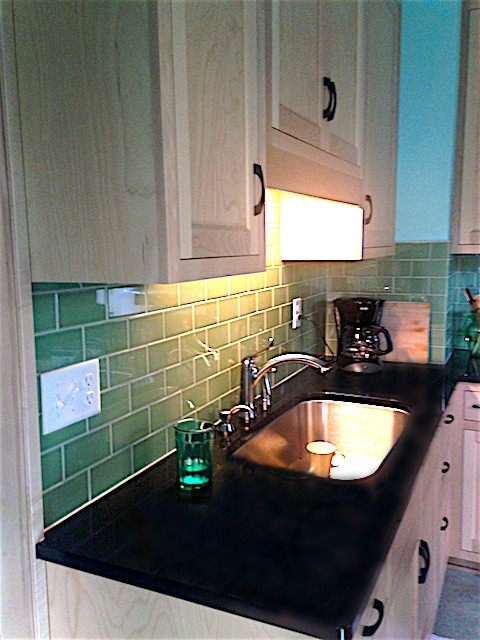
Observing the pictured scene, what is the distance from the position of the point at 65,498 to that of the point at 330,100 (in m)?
1.14

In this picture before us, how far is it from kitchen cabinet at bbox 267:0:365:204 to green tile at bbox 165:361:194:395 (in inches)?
20.4

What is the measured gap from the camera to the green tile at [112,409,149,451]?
123 cm

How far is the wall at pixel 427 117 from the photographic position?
232cm

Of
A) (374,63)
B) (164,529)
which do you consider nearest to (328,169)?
(374,63)

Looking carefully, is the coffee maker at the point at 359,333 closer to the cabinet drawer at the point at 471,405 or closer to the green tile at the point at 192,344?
the cabinet drawer at the point at 471,405

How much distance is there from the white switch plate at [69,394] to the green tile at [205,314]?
16.6 inches

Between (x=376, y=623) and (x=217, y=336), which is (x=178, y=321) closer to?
(x=217, y=336)

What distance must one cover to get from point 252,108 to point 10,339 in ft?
2.05

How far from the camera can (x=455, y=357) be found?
2682 millimetres

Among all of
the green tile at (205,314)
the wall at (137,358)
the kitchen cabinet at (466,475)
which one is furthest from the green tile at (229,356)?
the kitchen cabinet at (466,475)

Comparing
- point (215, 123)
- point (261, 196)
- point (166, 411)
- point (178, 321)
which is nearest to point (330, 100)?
point (261, 196)

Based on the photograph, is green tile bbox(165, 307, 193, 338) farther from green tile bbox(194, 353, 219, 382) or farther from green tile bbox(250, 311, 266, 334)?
green tile bbox(250, 311, 266, 334)

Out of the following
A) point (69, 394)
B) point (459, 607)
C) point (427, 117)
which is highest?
point (427, 117)

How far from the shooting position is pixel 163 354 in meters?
1.38
